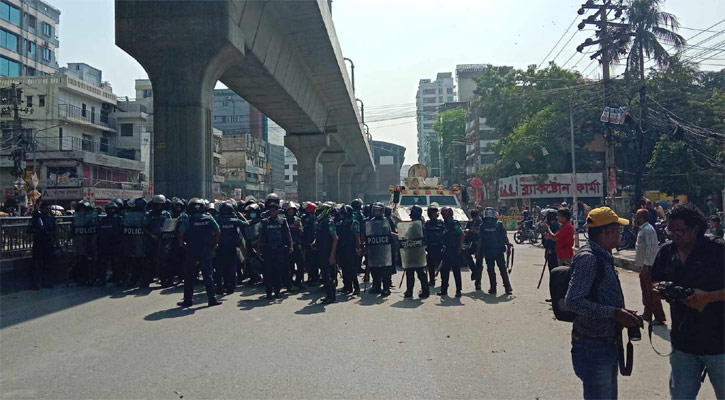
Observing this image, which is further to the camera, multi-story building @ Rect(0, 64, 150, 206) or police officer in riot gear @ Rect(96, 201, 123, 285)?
multi-story building @ Rect(0, 64, 150, 206)

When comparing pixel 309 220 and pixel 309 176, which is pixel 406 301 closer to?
pixel 309 220

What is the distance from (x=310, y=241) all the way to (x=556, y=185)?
3531 cm

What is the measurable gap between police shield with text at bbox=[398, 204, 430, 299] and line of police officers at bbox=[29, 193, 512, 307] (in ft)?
0.06

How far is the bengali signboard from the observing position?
41688mm

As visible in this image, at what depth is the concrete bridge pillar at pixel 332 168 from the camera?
41062mm

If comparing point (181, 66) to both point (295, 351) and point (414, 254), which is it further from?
point (295, 351)

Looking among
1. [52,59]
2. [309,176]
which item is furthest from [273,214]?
[52,59]

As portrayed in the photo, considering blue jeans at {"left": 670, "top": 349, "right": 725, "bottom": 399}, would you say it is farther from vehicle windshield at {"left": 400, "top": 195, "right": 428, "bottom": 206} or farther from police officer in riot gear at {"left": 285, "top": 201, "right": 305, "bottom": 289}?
vehicle windshield at {"left": 400, "top": 195, "right": 428, "bottom": 206}

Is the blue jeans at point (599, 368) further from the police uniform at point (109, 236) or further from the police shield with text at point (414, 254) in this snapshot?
the police uniform at point (109, 236)

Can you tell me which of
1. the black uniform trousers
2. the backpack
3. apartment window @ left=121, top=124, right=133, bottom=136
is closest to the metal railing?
the black uniform trousers

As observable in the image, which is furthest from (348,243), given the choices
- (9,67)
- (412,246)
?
(9,67)

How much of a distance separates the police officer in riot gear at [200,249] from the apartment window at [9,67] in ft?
159

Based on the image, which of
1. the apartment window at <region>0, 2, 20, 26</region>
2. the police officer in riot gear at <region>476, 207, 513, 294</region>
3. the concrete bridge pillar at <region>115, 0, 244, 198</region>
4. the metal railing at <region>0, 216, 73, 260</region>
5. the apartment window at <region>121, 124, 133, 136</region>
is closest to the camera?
the police officer in riot gear at <region>476, 207, 513, 294</region>

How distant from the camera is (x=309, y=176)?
33281 millimetres
